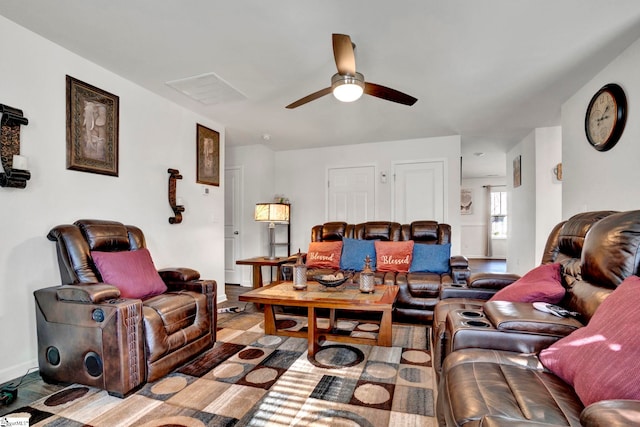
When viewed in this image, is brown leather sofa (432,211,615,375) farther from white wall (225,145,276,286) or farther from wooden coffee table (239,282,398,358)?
white wall (225,145,276,286)

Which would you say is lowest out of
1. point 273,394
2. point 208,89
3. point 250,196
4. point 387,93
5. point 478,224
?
point 273,394

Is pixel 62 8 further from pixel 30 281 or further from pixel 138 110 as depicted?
pixel 30 281

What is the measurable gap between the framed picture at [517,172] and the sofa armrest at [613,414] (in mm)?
5354

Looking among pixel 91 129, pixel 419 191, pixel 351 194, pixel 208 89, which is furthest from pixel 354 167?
pixel 91 129

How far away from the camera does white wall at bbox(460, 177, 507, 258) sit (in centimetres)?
938

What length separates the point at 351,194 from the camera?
218 inches

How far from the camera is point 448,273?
3559 millimetres

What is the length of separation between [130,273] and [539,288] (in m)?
2.68

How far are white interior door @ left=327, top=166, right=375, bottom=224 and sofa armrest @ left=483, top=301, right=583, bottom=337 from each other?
3.93 m

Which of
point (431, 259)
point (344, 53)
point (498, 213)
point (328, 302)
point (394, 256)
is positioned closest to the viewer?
point (344, 53)

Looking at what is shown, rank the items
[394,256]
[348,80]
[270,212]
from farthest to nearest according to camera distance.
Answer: [270,212]
[394,256]
[348,80]

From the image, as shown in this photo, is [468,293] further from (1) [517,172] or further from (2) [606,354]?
(1) [517,172]

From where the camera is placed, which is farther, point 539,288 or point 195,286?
point 195,286

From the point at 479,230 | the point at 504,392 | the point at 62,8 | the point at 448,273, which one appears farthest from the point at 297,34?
the point at 479,230
